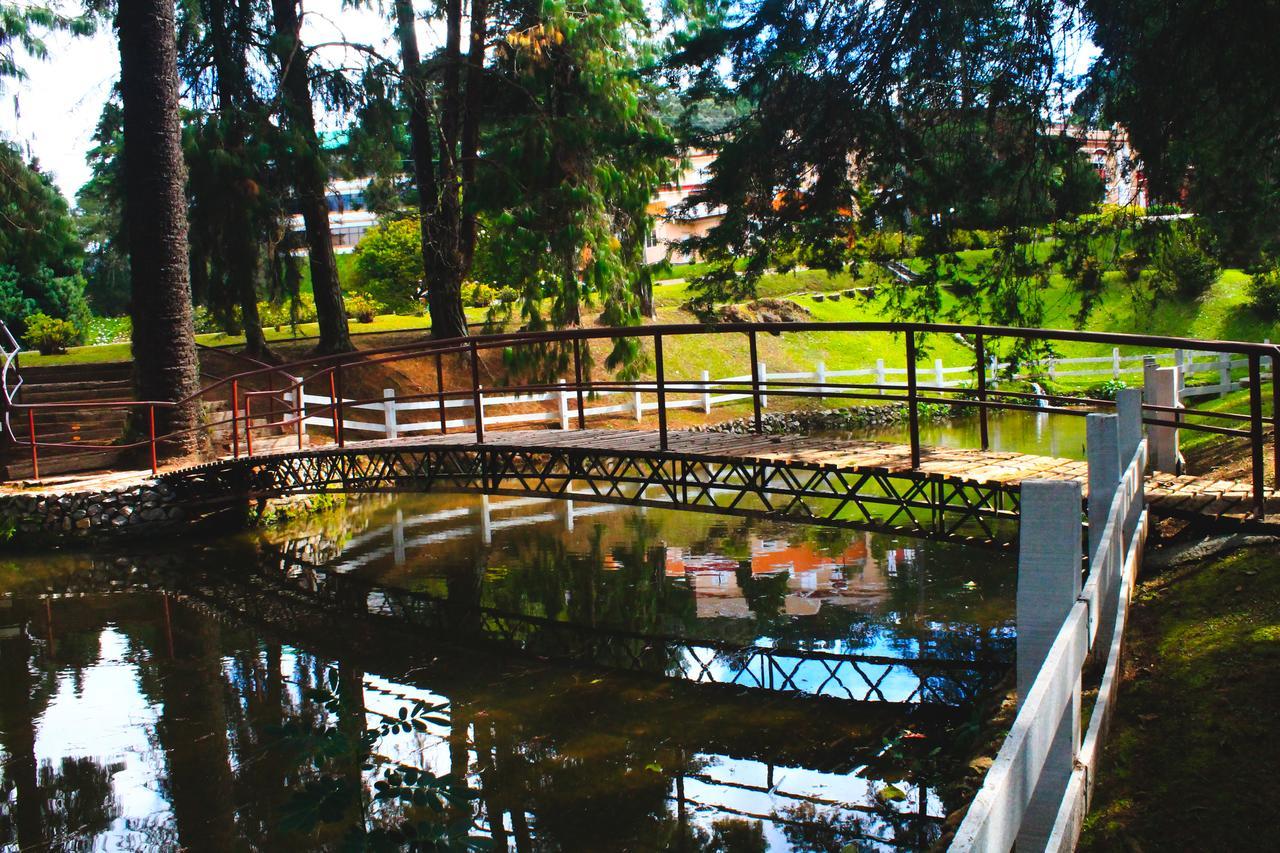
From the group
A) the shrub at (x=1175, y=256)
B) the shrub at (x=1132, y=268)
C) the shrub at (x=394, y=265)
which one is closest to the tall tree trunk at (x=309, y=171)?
the shrub at (x=394, y=265)

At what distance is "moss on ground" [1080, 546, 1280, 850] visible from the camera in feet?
13.2

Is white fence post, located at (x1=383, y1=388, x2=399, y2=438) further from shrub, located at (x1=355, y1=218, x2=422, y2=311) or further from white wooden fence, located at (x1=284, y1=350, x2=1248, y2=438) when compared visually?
shrub, located at (x1=355, y1=218, x2=422, y2=311)

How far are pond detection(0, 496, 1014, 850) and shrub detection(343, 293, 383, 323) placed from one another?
58.7ft

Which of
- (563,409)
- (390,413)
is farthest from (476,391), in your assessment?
(563,409)

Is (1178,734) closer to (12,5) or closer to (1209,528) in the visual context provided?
(1209,528)

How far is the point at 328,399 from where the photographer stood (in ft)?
73.1

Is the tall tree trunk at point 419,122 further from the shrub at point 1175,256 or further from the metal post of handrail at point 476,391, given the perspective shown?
the shrub at point 1175,256

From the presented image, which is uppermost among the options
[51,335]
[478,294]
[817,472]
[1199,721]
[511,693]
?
[478,294]

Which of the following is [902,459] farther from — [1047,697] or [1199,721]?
[1047,697]

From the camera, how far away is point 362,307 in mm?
32281

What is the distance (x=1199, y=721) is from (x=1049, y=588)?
222 centimetres

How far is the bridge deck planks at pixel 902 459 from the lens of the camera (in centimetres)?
724

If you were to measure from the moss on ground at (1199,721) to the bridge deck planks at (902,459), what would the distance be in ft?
1.95

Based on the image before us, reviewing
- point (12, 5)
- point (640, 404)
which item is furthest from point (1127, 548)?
point (12, 5)
